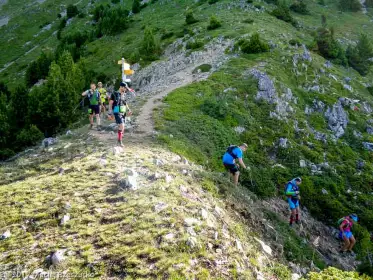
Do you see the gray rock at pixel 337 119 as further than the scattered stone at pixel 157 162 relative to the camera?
Yes

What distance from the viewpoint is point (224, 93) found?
27.0 metres

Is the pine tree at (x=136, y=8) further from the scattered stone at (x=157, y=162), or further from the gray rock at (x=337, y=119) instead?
the scattered stone at (x=157, y=162)

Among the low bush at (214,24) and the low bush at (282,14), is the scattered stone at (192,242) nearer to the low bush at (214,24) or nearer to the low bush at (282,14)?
the low bush at (214,24)

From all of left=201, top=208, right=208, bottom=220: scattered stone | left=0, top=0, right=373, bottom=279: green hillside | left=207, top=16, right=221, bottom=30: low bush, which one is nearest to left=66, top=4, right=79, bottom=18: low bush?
left=0, top=0, right=373, bottom=279: green hillside

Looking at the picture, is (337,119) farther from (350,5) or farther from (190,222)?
(350,5)

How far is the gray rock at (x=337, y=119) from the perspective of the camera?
27922mm

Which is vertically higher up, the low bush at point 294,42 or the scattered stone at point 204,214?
the scattered stone at point 204,214

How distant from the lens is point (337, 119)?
94.8 ft

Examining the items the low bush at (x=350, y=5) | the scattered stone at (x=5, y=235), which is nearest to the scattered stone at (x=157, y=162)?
the scattered stone at (x=5, y=235)

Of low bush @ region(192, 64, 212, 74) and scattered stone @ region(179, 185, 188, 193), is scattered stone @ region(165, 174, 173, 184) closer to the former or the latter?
scattered stone @ region(179, 185, 188, 193)

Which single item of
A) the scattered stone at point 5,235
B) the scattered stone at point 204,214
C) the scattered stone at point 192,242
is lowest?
the scattered stone at point 204,214

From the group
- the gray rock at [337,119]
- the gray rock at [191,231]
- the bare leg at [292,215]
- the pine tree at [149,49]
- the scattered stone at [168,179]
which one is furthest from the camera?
the pine tree at [149,49]

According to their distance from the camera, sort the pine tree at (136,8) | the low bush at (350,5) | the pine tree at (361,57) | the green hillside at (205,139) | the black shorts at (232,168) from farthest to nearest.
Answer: the low bush at (350,5), the pine tree at (136,8), the pine tree at (361,57), the black shorts at (232,168), the green hillside at (205,139)

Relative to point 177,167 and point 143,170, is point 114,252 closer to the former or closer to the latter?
point 143,170
